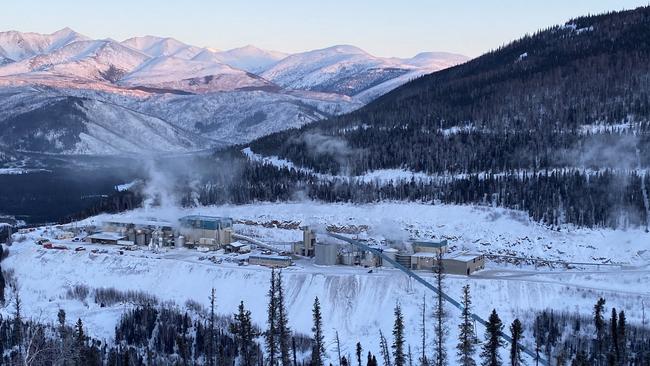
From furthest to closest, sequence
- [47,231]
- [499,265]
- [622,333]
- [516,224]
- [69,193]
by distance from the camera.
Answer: [69,193] → [47,231] → [516,224] → [499,265] → [622,333]

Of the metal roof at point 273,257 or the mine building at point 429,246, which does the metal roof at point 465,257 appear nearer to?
the mine building at point 429,246

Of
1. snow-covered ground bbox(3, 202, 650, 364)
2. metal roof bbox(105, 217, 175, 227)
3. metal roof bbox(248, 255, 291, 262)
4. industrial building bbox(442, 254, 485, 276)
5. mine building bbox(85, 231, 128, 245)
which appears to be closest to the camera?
snow-covered ground bbox(3, 202, 650, 364)

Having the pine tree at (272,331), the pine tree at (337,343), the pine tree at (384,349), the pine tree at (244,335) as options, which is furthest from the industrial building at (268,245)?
the pine tree at (272,331)

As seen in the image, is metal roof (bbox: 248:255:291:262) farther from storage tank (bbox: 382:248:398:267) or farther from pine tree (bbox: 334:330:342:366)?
pine tree (bbox: 334:330:342:366)

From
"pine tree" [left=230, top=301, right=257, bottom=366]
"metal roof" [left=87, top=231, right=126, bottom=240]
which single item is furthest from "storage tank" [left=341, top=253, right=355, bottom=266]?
"metal roof" [left=87, top=231, right=126, bottom=240]

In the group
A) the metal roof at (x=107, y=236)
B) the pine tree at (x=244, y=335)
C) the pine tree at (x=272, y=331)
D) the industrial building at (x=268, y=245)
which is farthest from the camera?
the metal roof at (x=107, y=236)

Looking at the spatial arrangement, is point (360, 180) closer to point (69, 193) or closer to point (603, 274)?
point (603, 274)

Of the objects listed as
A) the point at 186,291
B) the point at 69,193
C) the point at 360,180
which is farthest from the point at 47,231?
the point at 69,193
